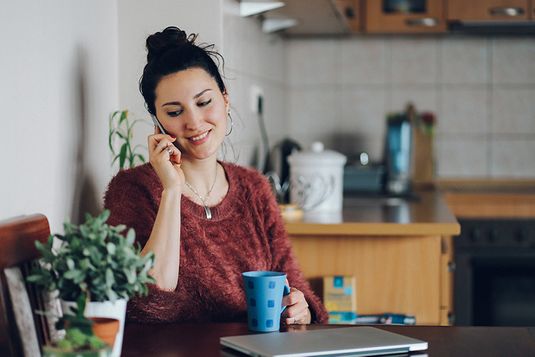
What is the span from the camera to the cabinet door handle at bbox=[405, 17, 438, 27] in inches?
160

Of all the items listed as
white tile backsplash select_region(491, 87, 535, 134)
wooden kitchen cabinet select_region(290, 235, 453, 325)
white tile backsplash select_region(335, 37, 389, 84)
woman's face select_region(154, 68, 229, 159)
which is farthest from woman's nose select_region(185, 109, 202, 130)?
white tile backsplash select_region(491, 87, 535, 134)

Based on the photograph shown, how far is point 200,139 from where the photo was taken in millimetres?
1903

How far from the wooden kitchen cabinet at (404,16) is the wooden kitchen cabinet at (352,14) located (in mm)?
32

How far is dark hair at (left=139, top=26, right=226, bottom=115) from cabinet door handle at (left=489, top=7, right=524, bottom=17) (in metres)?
2.35

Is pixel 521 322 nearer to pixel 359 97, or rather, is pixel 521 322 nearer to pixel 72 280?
pixel 359 97

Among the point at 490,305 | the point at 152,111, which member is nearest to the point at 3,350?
the point at 152,111

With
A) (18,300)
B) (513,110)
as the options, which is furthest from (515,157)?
(18,300)

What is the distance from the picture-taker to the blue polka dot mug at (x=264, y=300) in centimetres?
152

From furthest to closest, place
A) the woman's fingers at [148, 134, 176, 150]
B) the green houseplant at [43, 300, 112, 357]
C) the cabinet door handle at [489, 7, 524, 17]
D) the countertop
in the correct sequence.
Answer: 1. the cabinet door handle at [489, 7, 524, 17]
2. the countertop
3. the woman's fingers at [148, 134, 176, 150]
4. the green houseplant at [43, 300, 112, 357]

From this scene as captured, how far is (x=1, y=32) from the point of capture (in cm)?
154

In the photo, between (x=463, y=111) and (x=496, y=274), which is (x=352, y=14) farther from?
(x=496, y=274)

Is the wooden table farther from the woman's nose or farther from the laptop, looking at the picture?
the woman's nose

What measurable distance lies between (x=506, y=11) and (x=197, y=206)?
2490 mm

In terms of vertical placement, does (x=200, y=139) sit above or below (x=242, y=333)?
above
